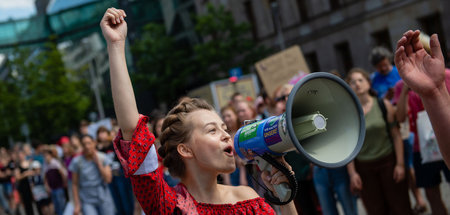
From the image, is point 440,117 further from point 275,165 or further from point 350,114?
point 275,165

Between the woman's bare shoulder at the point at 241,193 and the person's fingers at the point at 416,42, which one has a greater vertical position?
the person's fingers at the point at 416,42

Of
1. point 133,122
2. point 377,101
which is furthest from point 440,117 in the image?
point 377,101

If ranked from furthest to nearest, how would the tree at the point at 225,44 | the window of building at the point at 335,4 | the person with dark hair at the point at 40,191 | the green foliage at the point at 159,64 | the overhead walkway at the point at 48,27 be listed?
1. the overhead walkway at the point at 48,27
2. the green foliage at the point at 159,64
3. the tree at the point at 225,44
4. the window of building at the point at 335,4
5. the person with dark hair at the point at 40,191

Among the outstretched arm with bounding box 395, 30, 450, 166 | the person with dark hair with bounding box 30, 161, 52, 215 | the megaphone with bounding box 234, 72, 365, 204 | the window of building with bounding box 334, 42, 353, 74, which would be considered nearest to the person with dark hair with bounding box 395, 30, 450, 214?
the outstretched arm with bounding box 395, 30, 450, 166

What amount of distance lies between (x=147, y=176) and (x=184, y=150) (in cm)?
39

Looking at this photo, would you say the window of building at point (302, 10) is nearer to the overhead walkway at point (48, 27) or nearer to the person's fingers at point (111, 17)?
the overhead walkway at point (48, 27)

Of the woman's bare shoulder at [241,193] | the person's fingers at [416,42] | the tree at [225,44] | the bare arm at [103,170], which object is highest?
the tree at [225,44]

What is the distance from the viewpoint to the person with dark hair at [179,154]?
2.20 meters

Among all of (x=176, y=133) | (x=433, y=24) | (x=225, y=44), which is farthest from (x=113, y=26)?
(x=225, y=44)

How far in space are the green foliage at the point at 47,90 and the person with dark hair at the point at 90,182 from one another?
771 inches

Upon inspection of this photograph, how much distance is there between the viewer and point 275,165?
7.29 ft

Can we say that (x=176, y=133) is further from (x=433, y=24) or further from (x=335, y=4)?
(x=335, y=4)

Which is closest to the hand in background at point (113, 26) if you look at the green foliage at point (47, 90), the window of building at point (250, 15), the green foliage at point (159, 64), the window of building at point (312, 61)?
the window of building at point (312, 61)

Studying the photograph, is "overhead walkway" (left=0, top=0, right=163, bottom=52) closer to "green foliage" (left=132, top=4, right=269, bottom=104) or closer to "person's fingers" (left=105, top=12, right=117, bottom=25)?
"green foliage" (left=132, top=4, right=269, bottom=104)
